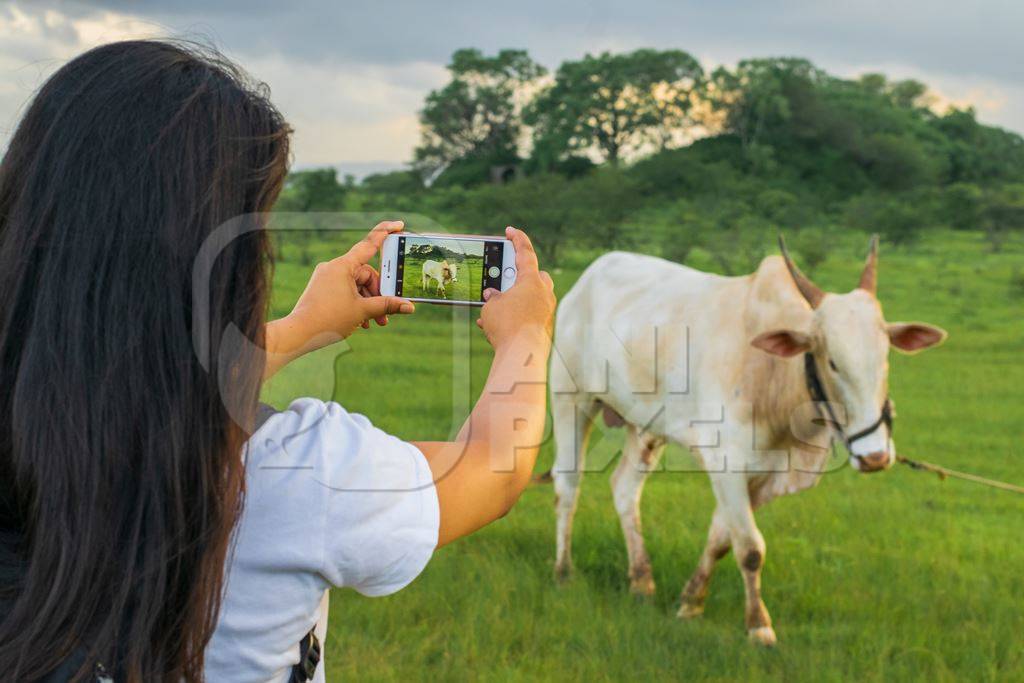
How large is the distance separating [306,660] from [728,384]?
113 inches

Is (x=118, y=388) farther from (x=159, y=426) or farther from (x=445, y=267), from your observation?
(x=445, y=267)

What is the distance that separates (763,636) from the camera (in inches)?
137

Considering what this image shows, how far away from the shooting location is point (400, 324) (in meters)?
11.3

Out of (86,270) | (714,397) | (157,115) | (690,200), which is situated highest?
(690,200)

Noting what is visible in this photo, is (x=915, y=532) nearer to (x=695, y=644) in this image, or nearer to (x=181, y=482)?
(x=695, y=644)

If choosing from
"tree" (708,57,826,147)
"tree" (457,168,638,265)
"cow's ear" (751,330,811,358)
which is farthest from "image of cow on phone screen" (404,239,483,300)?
"tree" (708,57,826,147)

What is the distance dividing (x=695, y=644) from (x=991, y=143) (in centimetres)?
3695

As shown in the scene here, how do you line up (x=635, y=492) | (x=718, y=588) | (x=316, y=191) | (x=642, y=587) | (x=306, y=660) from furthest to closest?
(x=316, y=191), (x=635, y=492), (x=718, y=588), (x=642, y=587), (x=306, y=660)

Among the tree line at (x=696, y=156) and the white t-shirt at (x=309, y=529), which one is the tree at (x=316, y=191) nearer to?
the tree line at (x=696, y=156)

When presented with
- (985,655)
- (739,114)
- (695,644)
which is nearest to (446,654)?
(695,644)

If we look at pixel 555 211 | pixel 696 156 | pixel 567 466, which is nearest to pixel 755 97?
pixel 696 156

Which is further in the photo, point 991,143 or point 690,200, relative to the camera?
point 991,143

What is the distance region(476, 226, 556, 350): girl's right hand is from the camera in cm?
121

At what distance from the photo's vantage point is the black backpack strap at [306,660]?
1.08m
